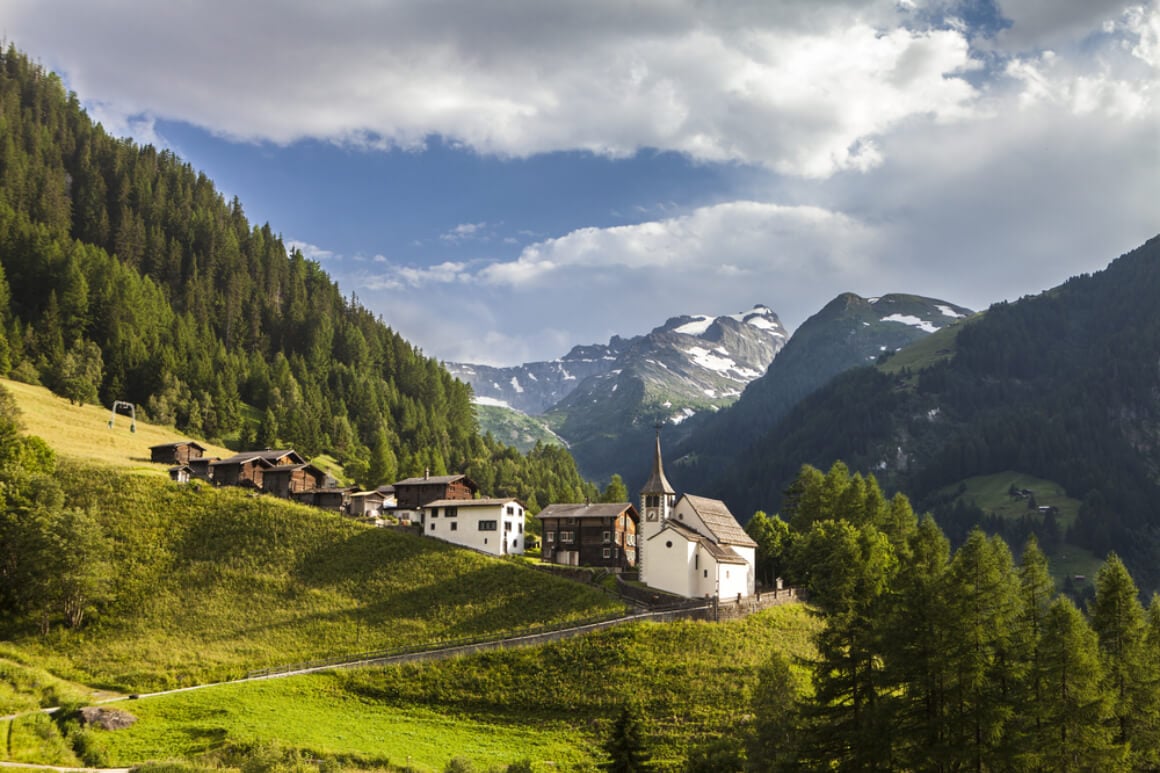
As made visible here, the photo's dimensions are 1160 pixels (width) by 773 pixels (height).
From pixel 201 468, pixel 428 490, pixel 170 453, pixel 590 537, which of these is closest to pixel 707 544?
pixel 590 537

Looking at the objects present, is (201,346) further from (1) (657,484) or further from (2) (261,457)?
(1) (657,484)

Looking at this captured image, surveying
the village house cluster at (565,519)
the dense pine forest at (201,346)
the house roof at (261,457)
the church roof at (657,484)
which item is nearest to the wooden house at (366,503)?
the village house cluster at (565,519)

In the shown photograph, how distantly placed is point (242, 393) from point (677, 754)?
125300 millimetres

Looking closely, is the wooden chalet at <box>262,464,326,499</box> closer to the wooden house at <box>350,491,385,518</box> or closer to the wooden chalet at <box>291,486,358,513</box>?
the wooden chalet at <box>291,486,358,513</box>

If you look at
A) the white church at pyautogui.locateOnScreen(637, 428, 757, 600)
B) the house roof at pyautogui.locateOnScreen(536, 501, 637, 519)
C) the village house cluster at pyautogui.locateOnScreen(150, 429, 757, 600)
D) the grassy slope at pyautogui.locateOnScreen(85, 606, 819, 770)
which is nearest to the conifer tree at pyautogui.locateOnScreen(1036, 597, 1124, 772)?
the grassy slope at pyautogui.locateOnScreen(85, 606, 819, 770)

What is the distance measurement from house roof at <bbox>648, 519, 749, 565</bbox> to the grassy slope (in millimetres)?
10079

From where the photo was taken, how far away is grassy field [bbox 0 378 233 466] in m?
103

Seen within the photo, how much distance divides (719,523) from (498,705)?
117ft

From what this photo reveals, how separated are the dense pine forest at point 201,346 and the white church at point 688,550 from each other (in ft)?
173

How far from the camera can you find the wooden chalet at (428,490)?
4195 inches

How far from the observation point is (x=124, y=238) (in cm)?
18375

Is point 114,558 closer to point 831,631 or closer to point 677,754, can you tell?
point 677,754

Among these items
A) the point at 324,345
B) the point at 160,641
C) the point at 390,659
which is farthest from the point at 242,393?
the point at 390,659

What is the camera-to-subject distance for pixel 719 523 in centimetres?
9069
